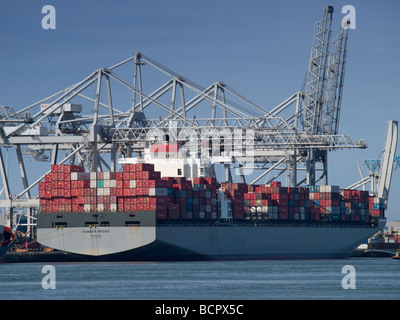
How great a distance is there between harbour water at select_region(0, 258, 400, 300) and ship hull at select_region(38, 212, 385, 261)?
12.3 feet

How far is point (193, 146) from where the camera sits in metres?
88.0

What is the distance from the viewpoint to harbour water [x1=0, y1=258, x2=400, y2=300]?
4684 cm

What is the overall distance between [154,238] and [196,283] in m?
21.3

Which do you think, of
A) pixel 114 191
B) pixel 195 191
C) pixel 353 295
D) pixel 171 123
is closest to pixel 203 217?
pixel 195 191

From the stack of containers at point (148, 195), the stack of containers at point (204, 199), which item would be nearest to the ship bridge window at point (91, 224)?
the stack of containers at point (148, 195)

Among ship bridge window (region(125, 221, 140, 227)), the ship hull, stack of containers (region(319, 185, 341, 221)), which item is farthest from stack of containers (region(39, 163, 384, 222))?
stack of containers (region(319, 185, 341, 221))

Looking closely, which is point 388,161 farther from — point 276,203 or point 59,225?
point 59,225

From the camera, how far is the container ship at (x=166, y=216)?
75.3 metres

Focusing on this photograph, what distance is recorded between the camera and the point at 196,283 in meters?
53.6

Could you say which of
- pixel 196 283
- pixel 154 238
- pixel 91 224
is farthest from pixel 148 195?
pixel 196 283

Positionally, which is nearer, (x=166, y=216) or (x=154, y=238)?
(x=154, y=238)

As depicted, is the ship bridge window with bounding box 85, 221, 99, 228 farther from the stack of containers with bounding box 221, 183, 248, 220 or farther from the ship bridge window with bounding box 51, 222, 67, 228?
the stack of containers with bounding box 221, 183, 248, 220

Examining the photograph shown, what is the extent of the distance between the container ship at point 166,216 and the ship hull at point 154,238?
8 centimetres

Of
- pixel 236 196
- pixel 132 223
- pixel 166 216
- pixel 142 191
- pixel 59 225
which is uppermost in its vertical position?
pixel 142 191
